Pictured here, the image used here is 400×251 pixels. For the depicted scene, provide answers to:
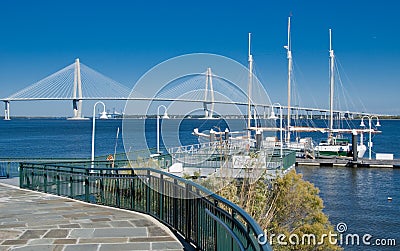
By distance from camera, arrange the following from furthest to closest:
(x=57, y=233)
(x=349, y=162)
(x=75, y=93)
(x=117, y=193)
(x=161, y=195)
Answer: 1. (x=75, y=93)
2. (x=349, y=162)
3. (x=117, y=193)
4. (x=161, y=195)
5. (x=57, y=233)

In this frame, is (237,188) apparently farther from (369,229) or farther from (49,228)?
(369,229)

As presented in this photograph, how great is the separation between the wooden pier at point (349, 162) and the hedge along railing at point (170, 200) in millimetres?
36772

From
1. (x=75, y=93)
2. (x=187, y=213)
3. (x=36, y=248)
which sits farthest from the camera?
(x=75, y=93)

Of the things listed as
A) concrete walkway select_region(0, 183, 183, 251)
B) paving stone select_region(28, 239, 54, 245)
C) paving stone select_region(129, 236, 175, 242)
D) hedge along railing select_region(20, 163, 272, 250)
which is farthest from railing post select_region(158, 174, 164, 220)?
paving stone select_region(28, 239, 54, 245)

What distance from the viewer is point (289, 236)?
13930mm

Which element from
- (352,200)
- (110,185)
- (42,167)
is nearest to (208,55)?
(110,185)

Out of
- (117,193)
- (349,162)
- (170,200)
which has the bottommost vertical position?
(349,162)

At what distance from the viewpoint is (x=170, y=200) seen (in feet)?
25.7

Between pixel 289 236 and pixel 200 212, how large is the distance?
8.30 metres

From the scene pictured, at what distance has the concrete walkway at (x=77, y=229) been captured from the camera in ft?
22.6

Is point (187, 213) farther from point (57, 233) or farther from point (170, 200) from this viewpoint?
point (57, 233)

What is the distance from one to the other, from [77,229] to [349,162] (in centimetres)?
4107

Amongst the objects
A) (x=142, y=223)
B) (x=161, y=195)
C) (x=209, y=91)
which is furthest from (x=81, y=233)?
(x=209, y=91)

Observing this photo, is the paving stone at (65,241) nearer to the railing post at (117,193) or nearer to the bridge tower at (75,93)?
the railing post at (117,193)
